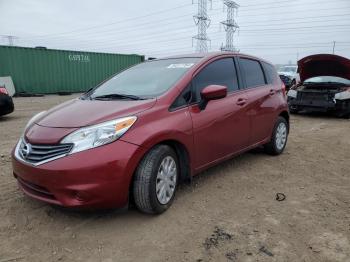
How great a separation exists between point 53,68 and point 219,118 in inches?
671

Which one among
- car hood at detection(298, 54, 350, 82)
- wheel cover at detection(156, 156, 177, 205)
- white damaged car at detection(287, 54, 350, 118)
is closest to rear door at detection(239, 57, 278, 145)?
wheel cover at detection(156, 156, 177, 205)

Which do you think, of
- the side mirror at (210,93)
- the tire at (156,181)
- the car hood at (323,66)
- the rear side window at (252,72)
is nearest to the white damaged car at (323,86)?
the car hood at (323,66)

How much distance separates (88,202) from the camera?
2.97m

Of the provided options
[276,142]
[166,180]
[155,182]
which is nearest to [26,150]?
[155,182]

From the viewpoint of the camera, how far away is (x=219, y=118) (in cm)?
405

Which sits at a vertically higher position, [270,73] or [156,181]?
[270,73]

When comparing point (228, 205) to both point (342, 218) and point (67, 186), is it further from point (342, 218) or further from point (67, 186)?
point (67, 186)

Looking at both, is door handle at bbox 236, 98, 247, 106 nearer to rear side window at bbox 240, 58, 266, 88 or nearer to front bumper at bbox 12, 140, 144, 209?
rear side window at bbox 240, 58, 266, 88

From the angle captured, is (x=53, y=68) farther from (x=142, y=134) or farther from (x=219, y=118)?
(x=142, y=134)

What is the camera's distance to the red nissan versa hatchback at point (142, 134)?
2.96 meters

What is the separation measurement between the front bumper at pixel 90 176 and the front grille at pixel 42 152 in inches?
2.5

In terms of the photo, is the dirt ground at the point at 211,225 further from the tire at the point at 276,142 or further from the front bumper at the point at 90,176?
the tire at the point at 276,142

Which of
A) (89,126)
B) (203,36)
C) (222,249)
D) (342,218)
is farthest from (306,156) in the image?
(203,36)

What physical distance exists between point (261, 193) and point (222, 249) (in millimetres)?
1337
